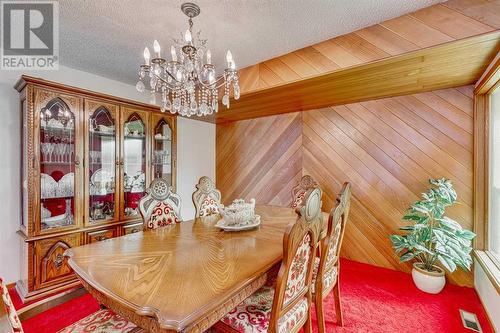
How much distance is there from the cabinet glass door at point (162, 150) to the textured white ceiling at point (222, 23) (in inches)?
41.5

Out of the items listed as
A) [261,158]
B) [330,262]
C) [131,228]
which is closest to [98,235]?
[131,228]

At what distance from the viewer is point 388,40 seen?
1894 millimetres

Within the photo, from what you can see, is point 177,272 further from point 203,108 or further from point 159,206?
point 203,108

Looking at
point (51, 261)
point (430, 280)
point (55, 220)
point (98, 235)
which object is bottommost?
point (430, 280)

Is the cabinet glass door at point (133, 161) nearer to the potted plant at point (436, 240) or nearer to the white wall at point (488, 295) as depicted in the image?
the potted plant at point (436, 240)

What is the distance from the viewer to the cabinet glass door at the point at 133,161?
2951 millimetres

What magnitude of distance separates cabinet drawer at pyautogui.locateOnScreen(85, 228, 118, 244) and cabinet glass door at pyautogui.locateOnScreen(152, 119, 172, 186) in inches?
35.3

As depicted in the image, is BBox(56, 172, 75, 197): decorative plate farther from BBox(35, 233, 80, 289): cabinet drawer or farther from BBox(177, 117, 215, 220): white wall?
BBox(177, 117, 215, 220): white wall

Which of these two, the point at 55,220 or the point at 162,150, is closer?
the point at 55,220

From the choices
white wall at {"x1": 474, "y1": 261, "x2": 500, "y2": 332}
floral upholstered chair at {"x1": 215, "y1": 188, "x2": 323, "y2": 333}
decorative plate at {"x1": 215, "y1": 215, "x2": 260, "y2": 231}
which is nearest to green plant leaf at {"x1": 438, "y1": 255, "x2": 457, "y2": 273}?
white wall at {"x1": 474, "y1": 261, "x2": 500, "y2": 332}

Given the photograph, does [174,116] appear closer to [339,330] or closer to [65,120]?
[65,120]

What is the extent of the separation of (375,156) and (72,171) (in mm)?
3745

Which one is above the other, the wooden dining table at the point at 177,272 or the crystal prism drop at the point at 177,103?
the crystal prism drop at the point at 177,103

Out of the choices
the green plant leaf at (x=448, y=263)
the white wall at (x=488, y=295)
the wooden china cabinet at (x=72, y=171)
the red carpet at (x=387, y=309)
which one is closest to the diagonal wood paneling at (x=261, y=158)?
the wooden china cabinet at (x=72, y=171)
